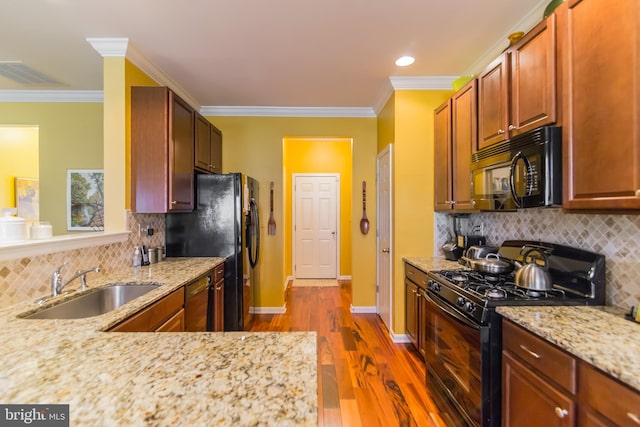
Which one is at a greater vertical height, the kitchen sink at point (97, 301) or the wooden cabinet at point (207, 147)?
the wooden cabinet at point (207, 147)

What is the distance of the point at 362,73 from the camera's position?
2.80 m

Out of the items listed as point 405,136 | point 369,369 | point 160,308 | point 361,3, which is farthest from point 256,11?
point 369,369

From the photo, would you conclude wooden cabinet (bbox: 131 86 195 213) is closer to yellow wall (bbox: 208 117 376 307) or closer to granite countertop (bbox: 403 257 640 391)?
yellow wall (bbox: 208 117 376 307)

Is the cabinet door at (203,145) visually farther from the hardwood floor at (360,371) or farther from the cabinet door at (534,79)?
the cabinet door at (534,79)

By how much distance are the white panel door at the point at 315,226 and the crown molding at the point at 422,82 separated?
2.81 m

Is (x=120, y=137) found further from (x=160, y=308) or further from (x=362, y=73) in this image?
(x=362, y=73)

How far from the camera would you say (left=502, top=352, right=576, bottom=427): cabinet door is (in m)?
1.07

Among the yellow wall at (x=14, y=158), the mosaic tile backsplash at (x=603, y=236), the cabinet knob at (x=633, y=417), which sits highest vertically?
the yellow wall at (x=14, y=158)

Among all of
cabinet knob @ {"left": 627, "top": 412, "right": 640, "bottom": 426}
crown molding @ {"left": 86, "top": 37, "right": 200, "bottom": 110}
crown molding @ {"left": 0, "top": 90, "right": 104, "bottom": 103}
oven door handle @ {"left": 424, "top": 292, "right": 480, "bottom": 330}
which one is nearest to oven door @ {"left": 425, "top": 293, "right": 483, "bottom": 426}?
oven door handle @ {"left": 424, "top": 292, "right": 480, "bottom": 330}

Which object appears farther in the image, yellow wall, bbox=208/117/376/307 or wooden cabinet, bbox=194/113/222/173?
yellow wall, bbox=208/117/376/307

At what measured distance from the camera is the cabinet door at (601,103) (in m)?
1.09

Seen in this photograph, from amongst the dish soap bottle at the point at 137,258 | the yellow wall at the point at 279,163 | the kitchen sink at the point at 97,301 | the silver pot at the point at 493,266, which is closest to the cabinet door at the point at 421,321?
the silver pot at the point at 493,266

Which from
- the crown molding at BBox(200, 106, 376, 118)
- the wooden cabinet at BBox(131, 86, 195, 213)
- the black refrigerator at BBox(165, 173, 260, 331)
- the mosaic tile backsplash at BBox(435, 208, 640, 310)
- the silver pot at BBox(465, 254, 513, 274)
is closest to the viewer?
the mosaic tile backsplash at BBox(435, 208, 640, 310)

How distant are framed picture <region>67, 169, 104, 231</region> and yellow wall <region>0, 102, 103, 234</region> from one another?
59 millimetres
